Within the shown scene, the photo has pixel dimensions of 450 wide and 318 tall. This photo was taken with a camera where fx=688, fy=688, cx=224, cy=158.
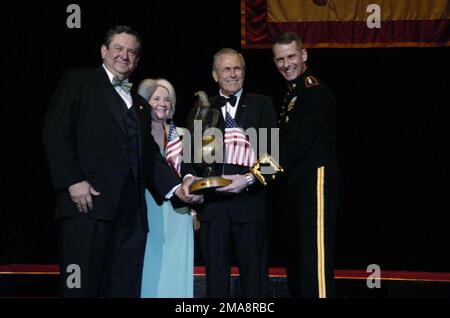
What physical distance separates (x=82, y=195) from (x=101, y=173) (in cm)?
15

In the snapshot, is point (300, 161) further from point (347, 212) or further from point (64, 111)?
point (347, 212)

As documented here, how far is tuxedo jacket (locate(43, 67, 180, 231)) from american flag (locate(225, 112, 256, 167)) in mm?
450

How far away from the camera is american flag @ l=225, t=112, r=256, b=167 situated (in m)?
3.45

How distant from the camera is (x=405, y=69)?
5891 mm

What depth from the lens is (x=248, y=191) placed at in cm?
346

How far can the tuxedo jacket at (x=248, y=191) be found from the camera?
341cm

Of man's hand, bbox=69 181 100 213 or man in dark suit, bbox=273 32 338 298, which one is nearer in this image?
man's hand, bbox=69 181 100 213

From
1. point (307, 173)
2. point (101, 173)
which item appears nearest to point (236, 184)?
point (307, 173)

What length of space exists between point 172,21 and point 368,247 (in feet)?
8.45

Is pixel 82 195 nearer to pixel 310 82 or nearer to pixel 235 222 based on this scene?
pixel 235 222

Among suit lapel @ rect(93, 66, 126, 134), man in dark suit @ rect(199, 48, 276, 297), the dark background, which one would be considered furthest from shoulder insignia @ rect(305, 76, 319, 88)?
the dark background

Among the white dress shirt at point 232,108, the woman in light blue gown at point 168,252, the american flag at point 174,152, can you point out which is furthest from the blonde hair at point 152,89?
the white dress shirt at point 232,108

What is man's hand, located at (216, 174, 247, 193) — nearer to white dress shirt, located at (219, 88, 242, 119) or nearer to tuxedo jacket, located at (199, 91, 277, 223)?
tuxedo jacket, located at (199, 91, 277, 223)

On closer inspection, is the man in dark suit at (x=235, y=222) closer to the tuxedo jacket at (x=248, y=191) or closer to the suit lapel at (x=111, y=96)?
the tuxedo jacket at (x=248, y=191)
